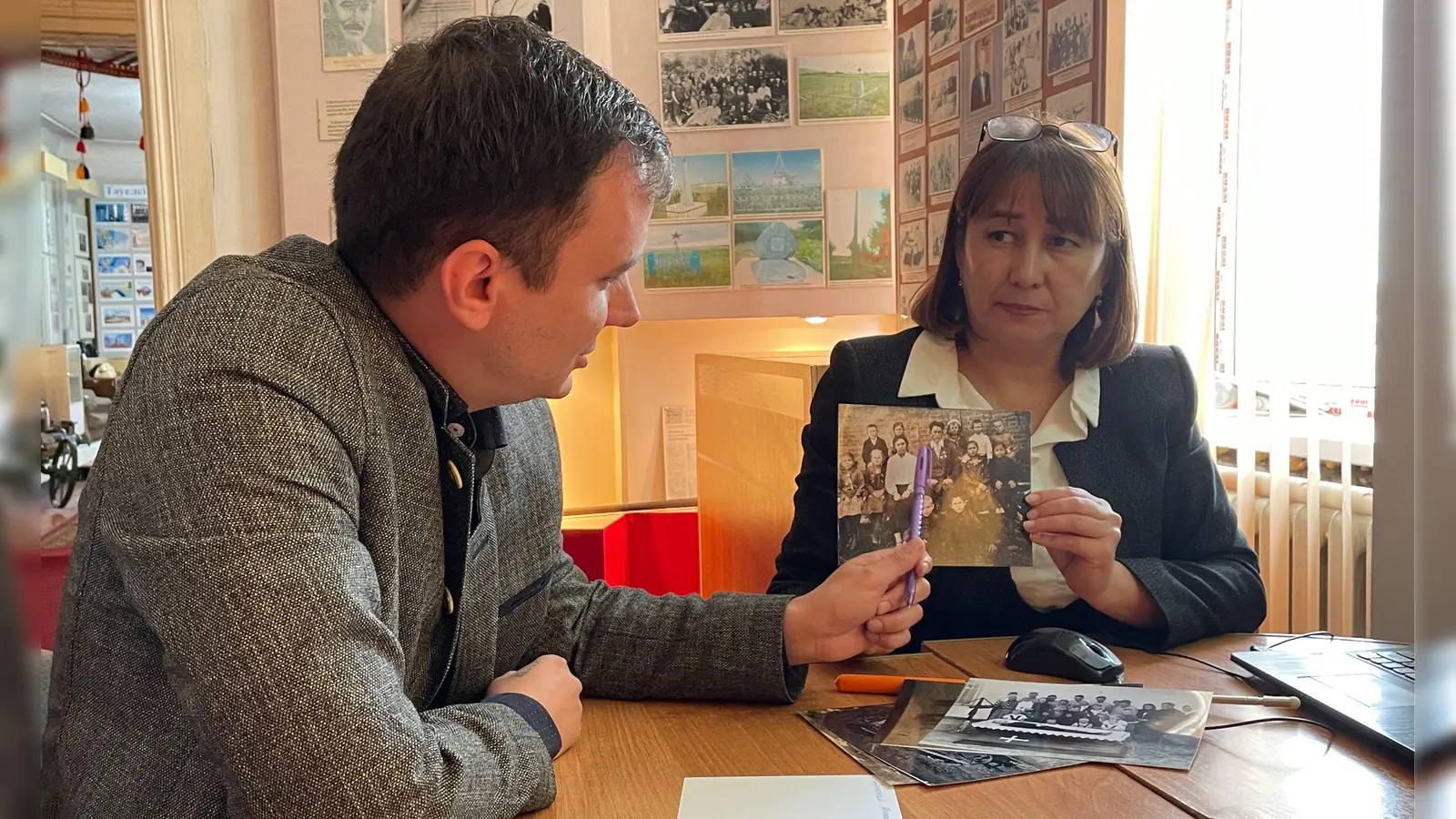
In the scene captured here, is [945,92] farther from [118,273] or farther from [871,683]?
[118,273]

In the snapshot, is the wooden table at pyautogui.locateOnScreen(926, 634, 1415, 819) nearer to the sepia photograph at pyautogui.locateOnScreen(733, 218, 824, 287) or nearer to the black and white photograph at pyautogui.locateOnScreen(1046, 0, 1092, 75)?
the black and white photograph at pyautogui.locateOnScreen(1046, 0, 1092, 75)

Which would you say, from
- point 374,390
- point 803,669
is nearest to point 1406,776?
point 803,669

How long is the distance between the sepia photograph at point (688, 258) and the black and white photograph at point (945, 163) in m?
0.64

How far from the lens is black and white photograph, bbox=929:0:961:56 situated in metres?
2.58

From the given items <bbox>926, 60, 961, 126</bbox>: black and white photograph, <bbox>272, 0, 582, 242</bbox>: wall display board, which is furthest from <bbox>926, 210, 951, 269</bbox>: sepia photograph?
<bbox>272, 0, 582, 242</bbox>: wall display board

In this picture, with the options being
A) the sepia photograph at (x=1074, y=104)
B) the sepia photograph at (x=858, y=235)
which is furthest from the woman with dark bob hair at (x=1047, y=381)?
the sepia photograph at (x=858, y=235)

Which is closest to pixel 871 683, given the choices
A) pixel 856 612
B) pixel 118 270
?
pixel 856 612

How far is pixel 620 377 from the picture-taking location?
3.94m

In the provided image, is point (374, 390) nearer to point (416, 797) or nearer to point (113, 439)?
point (113, 439)

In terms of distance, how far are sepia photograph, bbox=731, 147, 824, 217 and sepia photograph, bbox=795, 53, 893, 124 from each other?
0.35ft

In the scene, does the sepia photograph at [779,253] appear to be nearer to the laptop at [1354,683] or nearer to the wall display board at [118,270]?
the laptop at [1354,683]

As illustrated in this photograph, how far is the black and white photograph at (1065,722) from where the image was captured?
1025 mm

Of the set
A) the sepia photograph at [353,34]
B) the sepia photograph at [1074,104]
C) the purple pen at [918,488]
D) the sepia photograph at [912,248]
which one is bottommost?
the purple pen at [918,488]

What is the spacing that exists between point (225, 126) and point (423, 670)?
2.52 m
